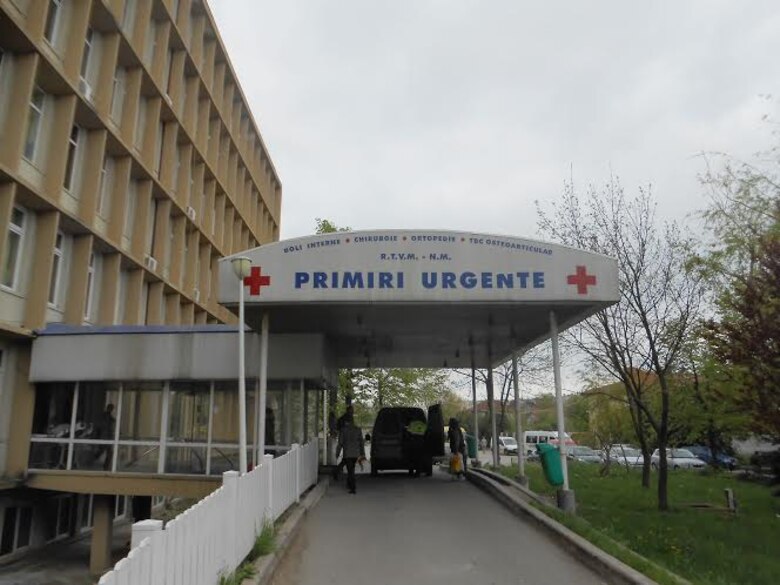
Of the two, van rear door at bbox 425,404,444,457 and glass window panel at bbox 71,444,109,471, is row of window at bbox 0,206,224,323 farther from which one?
van rear door at bbox 425,404,444,457

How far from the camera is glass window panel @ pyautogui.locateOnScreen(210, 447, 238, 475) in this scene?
16109 millimetres

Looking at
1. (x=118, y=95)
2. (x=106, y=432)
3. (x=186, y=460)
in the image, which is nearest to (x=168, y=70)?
(x=118, y=95)

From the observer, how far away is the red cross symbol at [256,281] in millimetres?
11703

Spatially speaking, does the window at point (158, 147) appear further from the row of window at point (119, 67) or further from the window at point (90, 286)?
the window at point (90, 286)

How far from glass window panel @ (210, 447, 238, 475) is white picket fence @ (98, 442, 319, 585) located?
19.2 ft

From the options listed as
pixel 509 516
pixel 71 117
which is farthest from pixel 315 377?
pixel 71 117

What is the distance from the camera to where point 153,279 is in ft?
85.1

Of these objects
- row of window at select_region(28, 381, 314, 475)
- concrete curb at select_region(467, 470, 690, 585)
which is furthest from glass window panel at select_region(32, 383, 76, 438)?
concrete curb at select_region(467, 470, 690, 585)

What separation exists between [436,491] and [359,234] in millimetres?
6465

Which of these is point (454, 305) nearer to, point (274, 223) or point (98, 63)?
point (98, 63)

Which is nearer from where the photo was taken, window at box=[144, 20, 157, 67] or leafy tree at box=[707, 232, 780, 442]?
leafy tree at box=[707, 232, 780, 442]

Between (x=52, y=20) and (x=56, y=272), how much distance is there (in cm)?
707

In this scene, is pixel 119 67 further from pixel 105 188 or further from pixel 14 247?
pixel 14 247

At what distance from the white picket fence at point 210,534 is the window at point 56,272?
12.1 m
